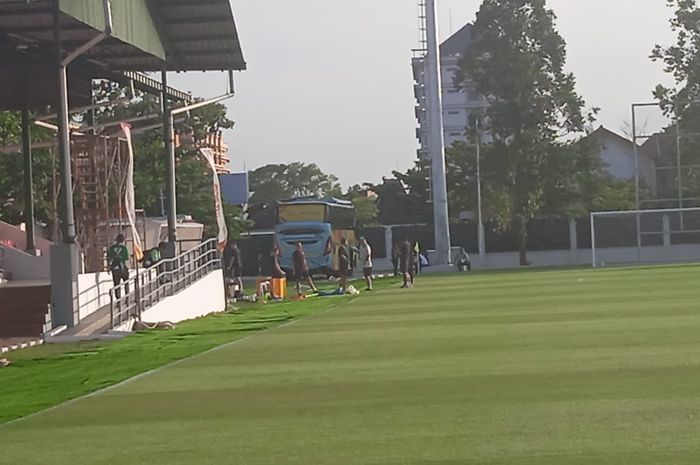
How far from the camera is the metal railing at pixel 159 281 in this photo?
2728cm

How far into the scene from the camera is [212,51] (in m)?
38.8

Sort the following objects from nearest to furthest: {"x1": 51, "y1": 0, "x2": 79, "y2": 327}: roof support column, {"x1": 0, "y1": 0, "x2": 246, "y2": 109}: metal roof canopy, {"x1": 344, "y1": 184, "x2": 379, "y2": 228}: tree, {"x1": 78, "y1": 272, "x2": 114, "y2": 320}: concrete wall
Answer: {"x1": 51, "y1": 0, "x2": 79, "y2": 327}: roof support column
{"x1": 78, "y1": 272, "x2": 114, "y2": 320}: concrete wall
{"x1": 0, "y1": 0, "x2": 246, "y2": 109}: metal roof canopy
{"x1": 344, "y1": 184, "x2": 379, "y2": 228}: tree

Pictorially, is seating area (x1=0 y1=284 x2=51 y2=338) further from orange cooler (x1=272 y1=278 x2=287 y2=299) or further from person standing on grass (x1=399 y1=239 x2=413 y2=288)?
person standing on grass (x1=399 y1=239 x2=413 y2=288)

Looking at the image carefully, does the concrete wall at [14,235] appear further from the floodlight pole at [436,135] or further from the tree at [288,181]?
the tree at [288,181]

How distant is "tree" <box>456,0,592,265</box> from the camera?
7112cm

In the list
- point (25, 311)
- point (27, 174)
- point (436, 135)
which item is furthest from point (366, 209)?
point (25, 311)

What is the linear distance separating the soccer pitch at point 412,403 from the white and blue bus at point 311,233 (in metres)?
38.0

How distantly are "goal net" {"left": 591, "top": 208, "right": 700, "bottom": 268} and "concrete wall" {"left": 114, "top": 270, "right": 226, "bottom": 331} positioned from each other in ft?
80.0

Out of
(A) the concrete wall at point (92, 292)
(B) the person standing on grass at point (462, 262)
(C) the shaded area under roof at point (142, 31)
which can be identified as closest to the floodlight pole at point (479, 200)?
(B) the person standing on grass at point (462, 262)

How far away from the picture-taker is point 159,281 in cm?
3186

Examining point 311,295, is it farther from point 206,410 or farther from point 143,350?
point 206,410

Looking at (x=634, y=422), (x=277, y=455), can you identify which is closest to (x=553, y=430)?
(x=634, y=422)

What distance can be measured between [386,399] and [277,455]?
3196mm

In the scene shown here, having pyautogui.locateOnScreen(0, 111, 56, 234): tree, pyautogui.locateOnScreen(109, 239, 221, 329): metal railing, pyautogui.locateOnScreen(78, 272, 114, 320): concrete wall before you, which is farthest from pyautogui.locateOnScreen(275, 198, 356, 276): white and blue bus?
pyautogui.locateOnScreen(78, 272, 114, 320): concrete wall
